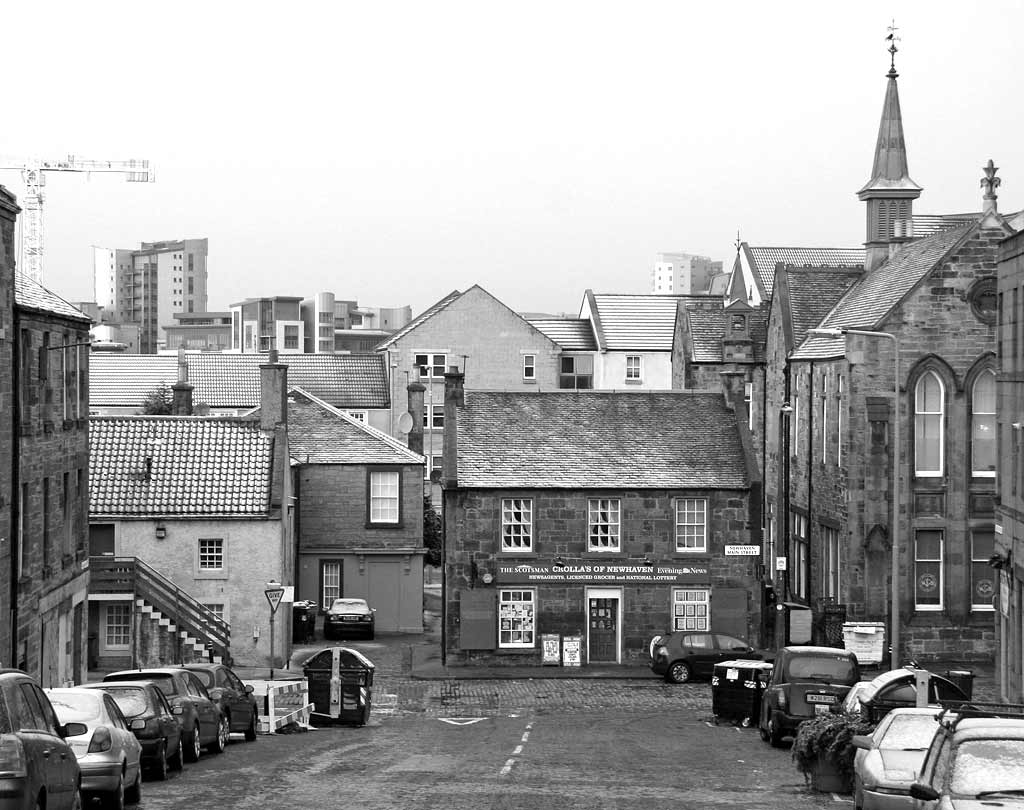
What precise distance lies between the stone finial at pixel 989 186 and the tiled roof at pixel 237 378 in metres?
46.0

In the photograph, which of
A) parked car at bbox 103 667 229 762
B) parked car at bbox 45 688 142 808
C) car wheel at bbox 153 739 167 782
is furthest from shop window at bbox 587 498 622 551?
parked car at bbox 45 688 142 808

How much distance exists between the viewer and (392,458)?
5503 cm

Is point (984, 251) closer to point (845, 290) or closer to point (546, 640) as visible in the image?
point (845, 290)

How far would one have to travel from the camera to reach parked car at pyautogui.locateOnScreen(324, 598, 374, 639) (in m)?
51.4

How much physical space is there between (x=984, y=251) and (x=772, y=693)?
20198 millimetres

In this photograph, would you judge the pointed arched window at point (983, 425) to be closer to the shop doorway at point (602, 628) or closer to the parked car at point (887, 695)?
the shop doorway at point (602, 628)

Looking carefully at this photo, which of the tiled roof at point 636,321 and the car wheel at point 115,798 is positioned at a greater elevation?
the tiled roof at point 636,321

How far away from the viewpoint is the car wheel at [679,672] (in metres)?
43.7

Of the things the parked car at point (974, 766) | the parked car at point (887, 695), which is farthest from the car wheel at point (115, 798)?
the parked car at point (887, 695)

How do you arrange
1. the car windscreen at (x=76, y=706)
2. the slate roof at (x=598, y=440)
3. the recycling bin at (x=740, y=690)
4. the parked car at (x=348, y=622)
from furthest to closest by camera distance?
1. the parked car at (x=348, y=622)
2. the slate roof at (x=598, y=440)
3. the recycling bin at (x=740, y=690)
4. the car windscreen at (x=76, y=706)

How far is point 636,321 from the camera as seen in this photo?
9756cm

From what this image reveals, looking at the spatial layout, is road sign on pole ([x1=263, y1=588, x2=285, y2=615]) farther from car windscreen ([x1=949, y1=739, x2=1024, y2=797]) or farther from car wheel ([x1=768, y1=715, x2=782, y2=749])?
car windscreen ([x1=949, y1=739, x2=1024, y2=797])

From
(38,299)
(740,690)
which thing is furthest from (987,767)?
(38,299)

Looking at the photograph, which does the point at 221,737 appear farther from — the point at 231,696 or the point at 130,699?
the point at 130,699
